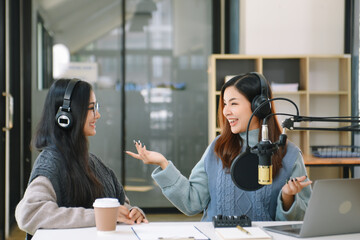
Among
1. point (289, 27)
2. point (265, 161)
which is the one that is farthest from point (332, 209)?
point (289, 27)

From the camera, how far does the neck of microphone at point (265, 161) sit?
1548mm

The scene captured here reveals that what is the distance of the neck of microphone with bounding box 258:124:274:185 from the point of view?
1548mm

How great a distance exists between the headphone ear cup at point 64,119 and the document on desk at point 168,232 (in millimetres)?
481

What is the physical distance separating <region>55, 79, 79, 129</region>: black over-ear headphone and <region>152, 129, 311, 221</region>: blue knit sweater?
40 centimetres

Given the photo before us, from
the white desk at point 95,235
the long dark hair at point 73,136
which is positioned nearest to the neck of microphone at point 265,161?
the white desk at point 95,235

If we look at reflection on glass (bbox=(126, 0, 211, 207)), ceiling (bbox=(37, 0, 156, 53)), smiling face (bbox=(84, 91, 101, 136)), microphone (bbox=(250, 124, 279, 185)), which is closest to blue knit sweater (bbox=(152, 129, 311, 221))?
smiling face (bbox=(84, 91, 101, 136))

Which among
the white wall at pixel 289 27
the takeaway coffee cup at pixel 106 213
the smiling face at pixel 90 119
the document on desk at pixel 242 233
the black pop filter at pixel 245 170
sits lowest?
the document on desk at pixel 242 233

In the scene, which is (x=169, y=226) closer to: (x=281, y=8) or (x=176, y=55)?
(x=281, y=8)

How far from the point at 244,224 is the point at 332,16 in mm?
3344

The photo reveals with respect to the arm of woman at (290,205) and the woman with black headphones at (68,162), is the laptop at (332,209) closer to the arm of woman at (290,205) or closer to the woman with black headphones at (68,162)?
the arm of woman at (290,205)

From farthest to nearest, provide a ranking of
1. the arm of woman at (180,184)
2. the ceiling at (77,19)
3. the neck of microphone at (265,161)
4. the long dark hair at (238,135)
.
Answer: the ceiling at (77,19) < the long dark hair at (238,135) < the arm of woman at (180,184) < the neck of microphone at (265,161)

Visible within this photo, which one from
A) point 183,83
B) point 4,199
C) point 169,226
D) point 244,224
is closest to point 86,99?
point 169,226

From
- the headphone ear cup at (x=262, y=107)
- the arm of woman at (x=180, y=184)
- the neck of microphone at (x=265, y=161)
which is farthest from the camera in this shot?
the arm of woman at (x=180, y=184)

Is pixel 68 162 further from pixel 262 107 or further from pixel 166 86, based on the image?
pixel 166 86
